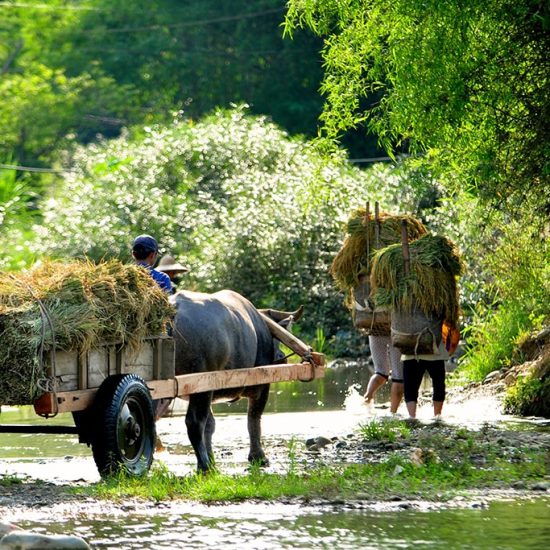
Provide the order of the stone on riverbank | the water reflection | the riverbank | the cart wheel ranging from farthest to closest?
the cart wheel → the riverbank → the water reflection → the stone on riverbank

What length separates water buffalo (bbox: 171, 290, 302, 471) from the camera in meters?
11.9

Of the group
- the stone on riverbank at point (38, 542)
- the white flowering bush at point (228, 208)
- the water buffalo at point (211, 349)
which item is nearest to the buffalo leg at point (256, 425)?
the water buffalo at point (211, 349)

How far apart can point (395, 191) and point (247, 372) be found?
15432 mm

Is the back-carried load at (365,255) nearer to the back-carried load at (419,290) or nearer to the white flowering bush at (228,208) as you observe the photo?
the back-carried load at (419,290)

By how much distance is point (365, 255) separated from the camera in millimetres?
16328

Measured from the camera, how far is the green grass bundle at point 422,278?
575 inches

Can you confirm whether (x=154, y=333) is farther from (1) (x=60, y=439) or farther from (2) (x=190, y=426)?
(1) (x=60, y=439)

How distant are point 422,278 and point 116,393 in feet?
16.2

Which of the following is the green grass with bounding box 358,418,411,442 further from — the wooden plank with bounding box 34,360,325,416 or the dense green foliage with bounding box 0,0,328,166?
the dense green foliage with bounding box 0,0,328,166

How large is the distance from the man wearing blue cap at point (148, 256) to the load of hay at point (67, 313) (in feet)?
2.42

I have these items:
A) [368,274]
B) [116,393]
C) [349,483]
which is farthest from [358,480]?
[368,274]

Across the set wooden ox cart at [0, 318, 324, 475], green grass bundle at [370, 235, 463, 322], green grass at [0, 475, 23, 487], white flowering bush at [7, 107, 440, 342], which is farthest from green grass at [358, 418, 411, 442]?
white flowering bush at [7, 107, 440, 342]

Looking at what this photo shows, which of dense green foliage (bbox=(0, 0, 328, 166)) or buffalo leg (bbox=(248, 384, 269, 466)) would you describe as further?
dense green foliage (bbox=(0, 0, 328, 166))

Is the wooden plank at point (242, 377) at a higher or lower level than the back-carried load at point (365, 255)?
lower
